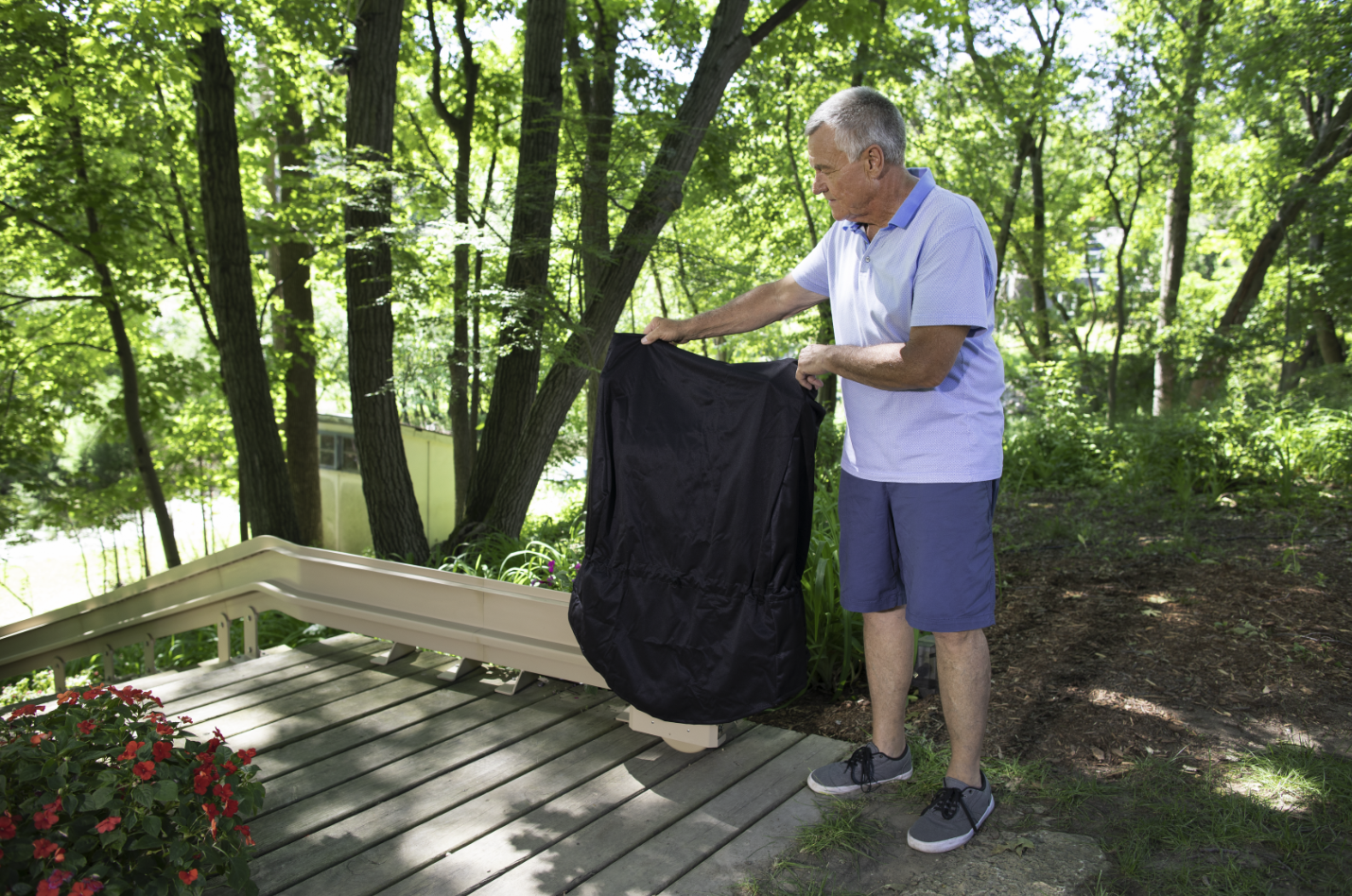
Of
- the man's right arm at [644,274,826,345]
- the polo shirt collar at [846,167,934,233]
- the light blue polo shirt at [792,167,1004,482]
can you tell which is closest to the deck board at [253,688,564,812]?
the man's right arm at [644,274,826,345]

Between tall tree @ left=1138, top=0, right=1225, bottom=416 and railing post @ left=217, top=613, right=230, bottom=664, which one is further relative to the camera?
tall tree @ left=1138, top=0, right=1225, bottom=416

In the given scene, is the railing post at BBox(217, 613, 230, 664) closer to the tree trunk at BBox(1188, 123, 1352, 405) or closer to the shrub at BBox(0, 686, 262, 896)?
the shrub at BBox(0, 686, 262, 896)

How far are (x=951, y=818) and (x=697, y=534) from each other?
1.01 m

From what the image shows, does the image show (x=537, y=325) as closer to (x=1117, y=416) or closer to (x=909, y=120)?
(x=909, y=120)

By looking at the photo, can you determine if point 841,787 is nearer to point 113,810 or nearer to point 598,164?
point 113,810

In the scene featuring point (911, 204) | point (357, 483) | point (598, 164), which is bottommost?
point (357, 483)

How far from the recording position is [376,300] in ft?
16.6

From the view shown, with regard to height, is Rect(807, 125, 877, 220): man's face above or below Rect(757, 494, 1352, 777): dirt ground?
above

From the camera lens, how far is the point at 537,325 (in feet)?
15.5

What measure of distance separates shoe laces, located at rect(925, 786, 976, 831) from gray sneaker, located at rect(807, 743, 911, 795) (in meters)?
0.23

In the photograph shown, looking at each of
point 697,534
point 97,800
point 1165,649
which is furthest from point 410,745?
point 1165,649

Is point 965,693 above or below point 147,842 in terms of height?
above

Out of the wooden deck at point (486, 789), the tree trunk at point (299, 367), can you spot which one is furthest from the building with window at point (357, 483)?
the wooden deck at point (486, 789)

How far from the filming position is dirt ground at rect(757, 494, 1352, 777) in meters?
2.65
